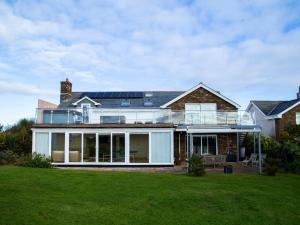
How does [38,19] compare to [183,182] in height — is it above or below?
above

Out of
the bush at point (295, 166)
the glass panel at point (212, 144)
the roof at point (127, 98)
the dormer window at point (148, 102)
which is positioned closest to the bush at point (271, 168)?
the bush at point (295, 166)

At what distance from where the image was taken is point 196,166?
19.4 metres

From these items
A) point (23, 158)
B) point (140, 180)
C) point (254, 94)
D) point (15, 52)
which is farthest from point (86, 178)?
point (254, 94)

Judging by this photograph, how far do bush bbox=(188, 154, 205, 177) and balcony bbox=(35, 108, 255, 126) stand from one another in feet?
21.3

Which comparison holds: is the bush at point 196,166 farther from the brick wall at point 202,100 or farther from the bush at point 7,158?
the brick wall at point 202,100

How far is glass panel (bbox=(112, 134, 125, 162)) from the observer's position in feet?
82.9

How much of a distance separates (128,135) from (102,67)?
19.7 ft

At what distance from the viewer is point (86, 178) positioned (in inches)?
643

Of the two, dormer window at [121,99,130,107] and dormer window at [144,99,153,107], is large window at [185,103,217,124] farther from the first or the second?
dormer window at [121,99,130,107]

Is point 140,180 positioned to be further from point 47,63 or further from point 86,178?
point 47,63

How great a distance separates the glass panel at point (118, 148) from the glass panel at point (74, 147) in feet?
8.16

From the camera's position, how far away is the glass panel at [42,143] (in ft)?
81.8

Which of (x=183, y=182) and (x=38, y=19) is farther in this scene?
(x=38, y=19)

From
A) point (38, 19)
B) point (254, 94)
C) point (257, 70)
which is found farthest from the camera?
point (254, 94)
